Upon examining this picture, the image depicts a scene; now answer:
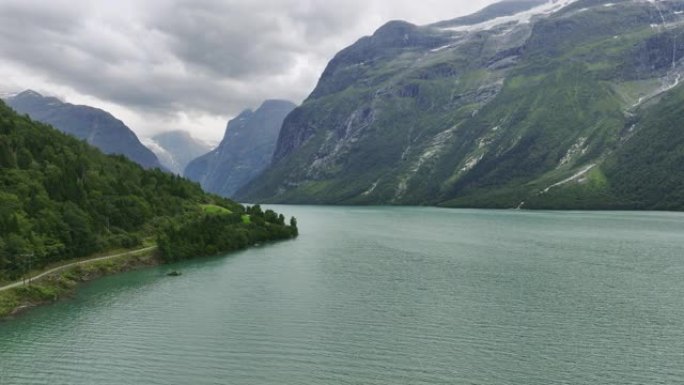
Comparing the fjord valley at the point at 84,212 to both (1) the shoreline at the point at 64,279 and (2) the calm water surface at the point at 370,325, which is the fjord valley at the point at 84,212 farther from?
(2) the calm water surface at the point at 370,325

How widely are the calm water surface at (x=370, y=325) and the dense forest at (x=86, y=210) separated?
500 inches

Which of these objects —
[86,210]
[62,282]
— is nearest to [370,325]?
[62,282]

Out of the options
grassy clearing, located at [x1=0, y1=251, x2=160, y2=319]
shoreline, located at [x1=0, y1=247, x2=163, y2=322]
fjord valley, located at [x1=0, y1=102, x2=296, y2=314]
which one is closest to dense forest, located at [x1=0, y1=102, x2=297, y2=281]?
fjord valley, located at [x1=0, y1=102, x2=296, y2=314]

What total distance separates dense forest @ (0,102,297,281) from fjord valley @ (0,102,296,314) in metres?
0.21

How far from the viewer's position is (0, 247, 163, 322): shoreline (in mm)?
77312

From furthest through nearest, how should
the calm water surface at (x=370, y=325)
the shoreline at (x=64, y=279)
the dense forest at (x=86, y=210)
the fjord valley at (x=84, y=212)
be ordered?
the dense forest at (x=86, y=210) → the fjord valley at (x=84, y=212) → the shoreline at (x=64, y=279) → the calm water surface at (x=370, y=325)

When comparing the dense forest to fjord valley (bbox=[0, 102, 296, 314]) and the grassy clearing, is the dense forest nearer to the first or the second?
fjord valley (bbox=[0, 102, 296, 314])

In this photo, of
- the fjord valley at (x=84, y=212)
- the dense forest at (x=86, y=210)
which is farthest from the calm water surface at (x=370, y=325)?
the dense forest at (x=86, y=210)

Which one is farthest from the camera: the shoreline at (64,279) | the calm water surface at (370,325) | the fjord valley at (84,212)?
the fjord valley at (84,212)

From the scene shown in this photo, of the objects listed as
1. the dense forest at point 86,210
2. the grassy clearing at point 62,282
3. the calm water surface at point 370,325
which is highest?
the dense forest at point 86,210

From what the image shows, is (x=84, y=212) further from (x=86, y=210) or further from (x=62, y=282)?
(x=62, y=282)

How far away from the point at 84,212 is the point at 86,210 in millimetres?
3460

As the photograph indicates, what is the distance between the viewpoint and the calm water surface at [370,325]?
52781 millimetres

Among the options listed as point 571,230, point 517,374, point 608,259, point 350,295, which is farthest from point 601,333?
point 571,230
